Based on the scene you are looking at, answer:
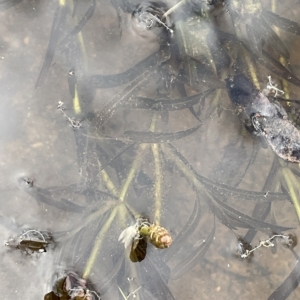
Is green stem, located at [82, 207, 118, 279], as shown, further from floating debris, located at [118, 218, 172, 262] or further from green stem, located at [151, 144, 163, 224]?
green stem, located at [151, 144, 163, 224]

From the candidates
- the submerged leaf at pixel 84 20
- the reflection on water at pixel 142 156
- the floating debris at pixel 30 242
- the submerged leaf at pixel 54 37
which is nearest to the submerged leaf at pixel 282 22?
the reflection on water at pixel 142 156

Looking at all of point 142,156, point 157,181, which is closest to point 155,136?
point 142,156

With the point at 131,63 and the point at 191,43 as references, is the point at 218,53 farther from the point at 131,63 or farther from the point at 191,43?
the point at 131,63

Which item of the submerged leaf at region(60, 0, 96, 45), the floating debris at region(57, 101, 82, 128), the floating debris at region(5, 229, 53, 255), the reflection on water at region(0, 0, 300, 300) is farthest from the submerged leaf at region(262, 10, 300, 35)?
the floating debris at region(5, 229, 53, 255)

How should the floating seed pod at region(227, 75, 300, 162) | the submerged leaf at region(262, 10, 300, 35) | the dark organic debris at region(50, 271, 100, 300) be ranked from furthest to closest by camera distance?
1. the submerged leaf at region(262, 10, 300, 35)
2. the floating seed pod at region(227, 75, 300, 162)
3. the dark organic debris at region(50, 271, 100, 300)

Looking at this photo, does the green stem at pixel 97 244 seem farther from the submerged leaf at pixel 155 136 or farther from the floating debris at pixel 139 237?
the submerged leaf at pixel 155 136

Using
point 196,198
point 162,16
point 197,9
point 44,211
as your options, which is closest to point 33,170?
point 44,211

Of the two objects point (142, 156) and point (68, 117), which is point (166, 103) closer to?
point (142, 156)

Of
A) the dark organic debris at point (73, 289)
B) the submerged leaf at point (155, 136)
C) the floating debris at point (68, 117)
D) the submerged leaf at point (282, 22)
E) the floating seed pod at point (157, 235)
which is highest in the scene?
the submerged leaf at point (282, 22)
